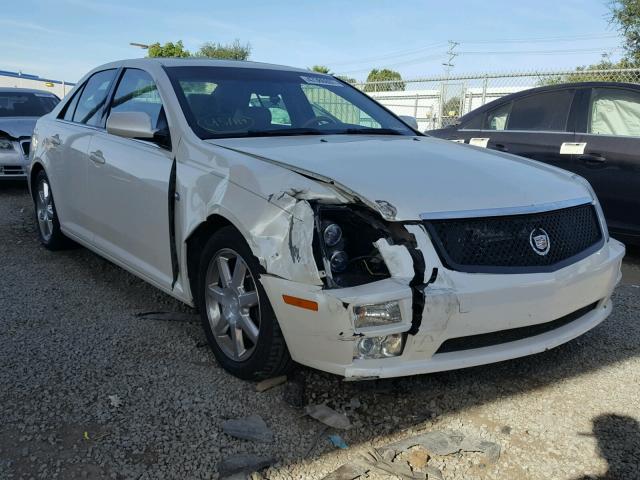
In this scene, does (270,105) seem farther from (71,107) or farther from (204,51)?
(204,51)

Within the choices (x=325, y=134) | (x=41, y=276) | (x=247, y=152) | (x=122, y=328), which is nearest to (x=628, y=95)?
(x=325, y=134)

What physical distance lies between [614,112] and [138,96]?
4203 millimetres

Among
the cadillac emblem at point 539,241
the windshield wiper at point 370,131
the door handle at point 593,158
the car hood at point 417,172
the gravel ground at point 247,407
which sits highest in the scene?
the windshield wiper at point 370,131

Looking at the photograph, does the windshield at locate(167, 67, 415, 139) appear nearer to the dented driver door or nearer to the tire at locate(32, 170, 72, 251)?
the dented driver door

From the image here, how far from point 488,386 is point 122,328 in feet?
7.21

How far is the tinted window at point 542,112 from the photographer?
574 centimetres

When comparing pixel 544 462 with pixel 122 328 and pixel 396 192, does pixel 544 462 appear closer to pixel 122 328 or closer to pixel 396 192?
pixel 396 192

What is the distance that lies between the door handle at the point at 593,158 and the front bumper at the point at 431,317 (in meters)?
2.97

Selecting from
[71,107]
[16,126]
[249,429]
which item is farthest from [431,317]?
[16,126]

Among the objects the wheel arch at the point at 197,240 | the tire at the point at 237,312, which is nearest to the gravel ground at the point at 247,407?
the tire at the point at 237,312

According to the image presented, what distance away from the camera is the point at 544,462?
93.3 inches

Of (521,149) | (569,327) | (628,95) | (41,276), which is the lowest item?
(41,276)

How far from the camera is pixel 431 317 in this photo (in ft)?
7.89

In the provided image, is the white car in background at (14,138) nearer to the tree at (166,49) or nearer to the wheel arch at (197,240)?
the wheel arch at (197,240)
